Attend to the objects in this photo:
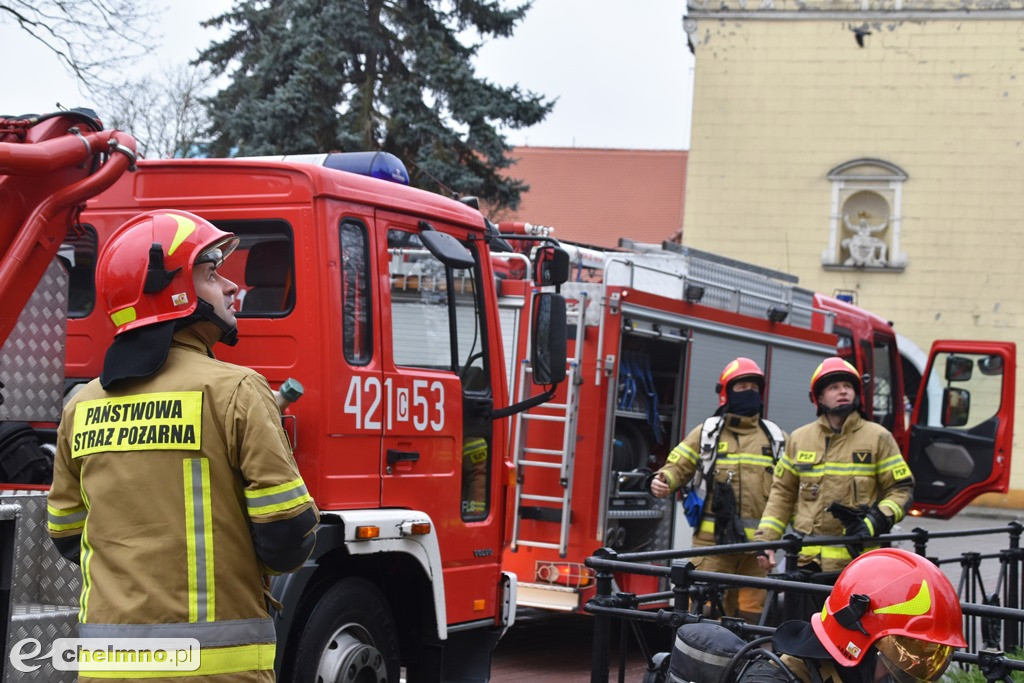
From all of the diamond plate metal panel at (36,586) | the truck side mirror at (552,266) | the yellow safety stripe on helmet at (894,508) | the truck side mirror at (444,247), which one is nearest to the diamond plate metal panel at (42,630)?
the diamond plate metal panel at (36,586)

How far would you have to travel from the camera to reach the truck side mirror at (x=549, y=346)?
5.82m

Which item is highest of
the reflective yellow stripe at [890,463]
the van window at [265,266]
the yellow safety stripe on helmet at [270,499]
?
the van window at [265,266]

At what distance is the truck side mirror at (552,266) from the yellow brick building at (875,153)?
22529 millimetres

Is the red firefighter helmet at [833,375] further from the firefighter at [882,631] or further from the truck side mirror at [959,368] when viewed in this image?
the truck side mirror at [959,368]

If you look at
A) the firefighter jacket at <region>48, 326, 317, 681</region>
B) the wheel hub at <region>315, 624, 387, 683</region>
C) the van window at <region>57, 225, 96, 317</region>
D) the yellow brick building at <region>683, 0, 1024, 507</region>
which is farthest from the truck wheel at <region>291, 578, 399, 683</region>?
the yellow brick building at <region>683, 0, 1024, 507</region>

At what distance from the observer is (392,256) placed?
5.44m

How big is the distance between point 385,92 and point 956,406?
31.8 ft

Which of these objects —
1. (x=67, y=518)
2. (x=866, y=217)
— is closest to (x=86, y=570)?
(x=67, y=518)

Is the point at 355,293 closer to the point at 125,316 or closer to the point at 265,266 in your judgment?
the point at 265,266

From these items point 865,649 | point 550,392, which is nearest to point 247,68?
point 550,392

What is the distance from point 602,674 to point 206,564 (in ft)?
6.82

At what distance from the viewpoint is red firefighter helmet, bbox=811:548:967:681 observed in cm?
298

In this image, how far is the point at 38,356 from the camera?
466cm

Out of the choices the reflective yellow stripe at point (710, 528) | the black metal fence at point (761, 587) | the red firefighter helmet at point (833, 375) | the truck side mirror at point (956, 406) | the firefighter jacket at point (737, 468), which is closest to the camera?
the black metal fence at point (761, 587)
